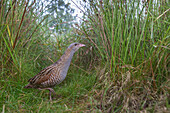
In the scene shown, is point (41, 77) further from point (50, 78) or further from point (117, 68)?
point (117, 68)

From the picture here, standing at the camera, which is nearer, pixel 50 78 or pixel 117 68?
pixel 117 68

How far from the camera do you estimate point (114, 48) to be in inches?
116

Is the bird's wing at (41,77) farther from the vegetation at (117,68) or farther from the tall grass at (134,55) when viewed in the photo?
the tall grass at (134,55)

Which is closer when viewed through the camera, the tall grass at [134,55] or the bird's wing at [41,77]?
the tall grass at [134,55]

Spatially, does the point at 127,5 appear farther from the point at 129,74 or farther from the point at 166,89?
the point at 166,89

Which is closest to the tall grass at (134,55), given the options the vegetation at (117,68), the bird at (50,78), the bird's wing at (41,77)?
the vegetation at (117,68)

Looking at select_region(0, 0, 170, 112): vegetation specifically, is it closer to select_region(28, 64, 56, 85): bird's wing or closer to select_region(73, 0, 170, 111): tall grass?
select_region(73, 0, 170, 111): tall grass

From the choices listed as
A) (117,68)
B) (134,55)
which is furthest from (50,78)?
(134,55)

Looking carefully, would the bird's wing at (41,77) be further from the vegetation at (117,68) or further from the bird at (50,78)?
the vegetation at (117,68)

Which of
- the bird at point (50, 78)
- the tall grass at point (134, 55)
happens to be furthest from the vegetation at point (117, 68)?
the bird at point (50, 78)

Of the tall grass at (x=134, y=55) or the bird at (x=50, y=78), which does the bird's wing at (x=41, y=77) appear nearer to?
the bird at (x=50, y=78)

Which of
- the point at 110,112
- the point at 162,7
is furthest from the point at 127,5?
the point at 110,112

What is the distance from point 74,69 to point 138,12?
1.88m

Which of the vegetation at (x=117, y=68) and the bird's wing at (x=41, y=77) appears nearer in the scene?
the vegetation at (x=117, y=68)
